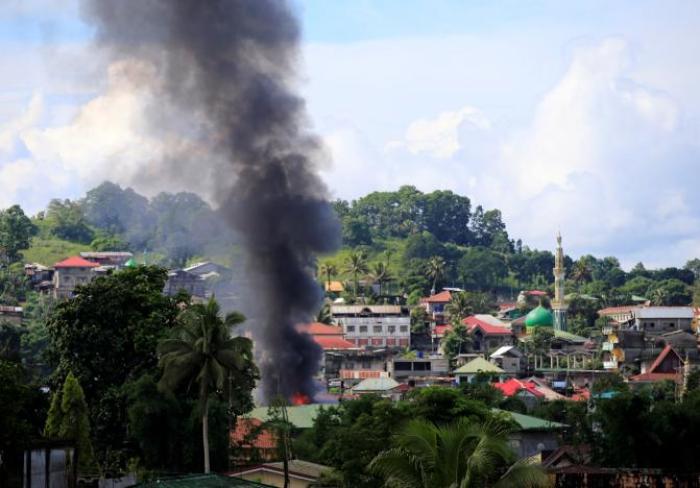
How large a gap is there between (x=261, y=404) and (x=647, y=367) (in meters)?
73.0

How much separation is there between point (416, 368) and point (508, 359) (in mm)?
16330

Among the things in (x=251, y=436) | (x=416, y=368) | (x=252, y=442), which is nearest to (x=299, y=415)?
(x=252, y=442)

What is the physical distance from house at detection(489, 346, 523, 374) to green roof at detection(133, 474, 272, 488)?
146 meters

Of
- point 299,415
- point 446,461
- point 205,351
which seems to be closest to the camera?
point 446,461

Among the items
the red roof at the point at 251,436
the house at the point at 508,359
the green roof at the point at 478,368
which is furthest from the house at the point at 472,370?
the red roof at the point at 251,436

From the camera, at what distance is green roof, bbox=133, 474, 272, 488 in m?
43.8

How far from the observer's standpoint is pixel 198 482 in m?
44.9

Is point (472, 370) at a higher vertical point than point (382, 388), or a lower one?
higher

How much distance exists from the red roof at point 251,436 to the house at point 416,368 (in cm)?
8987

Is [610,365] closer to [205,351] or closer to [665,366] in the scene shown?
[665,366]

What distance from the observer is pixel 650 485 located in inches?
1822

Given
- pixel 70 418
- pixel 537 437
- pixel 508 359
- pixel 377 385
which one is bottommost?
pixel 537 437

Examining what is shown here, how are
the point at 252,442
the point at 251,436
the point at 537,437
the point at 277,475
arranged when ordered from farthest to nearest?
1. the point at 537,437
2. the point at 252,442
3. the point at 251,436
4. the point at 277,475

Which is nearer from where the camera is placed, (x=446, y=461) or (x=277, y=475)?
(x=446, y=461)
